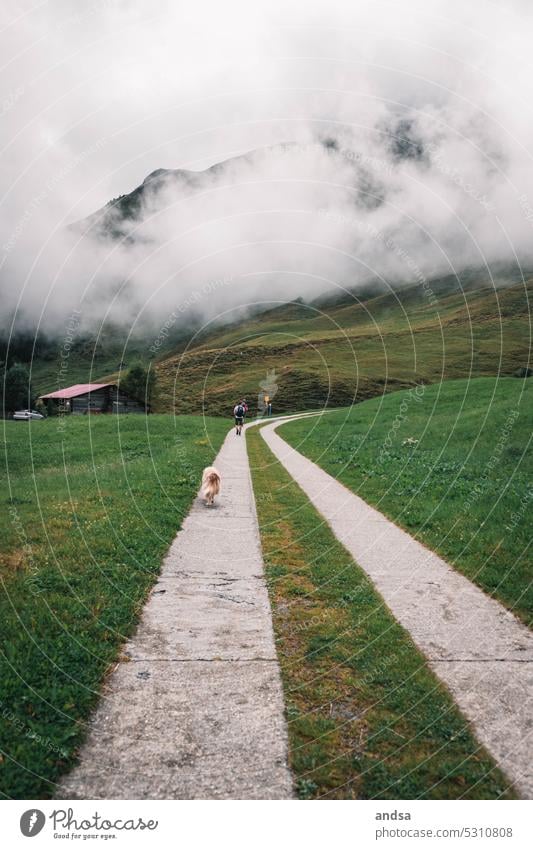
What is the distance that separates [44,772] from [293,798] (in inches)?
85.8

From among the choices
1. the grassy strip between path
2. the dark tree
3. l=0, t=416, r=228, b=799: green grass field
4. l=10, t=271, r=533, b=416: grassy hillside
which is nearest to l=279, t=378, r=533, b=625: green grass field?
the grassy strip between path

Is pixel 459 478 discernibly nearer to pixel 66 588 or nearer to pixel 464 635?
pixel 464 635

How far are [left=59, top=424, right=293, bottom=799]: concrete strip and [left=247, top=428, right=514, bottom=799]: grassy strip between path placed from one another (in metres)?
0.26

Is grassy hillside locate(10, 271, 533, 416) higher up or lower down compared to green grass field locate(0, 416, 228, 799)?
higher up

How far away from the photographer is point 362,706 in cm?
521

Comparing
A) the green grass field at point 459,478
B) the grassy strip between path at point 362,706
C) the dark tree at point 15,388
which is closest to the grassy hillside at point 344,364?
the dark tree at point 15,388

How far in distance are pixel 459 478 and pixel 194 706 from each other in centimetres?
1344

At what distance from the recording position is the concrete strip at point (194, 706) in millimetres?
4113

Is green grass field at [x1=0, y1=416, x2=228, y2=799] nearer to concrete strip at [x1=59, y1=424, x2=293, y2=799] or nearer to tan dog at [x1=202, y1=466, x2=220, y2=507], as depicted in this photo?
concrete strip at [x1=59, y1=424, x2=293, y2=799]

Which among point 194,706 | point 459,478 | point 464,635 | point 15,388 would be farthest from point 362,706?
point 15,388

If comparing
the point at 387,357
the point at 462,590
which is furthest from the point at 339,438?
the point at 387,357

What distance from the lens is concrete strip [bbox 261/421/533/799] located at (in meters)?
4.82
